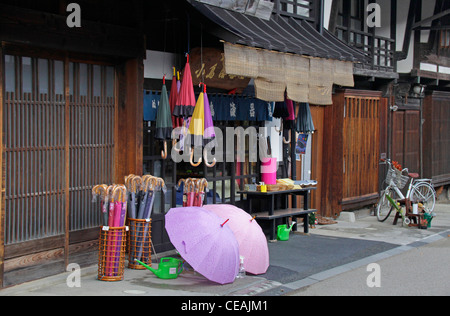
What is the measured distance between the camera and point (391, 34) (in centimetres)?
1880

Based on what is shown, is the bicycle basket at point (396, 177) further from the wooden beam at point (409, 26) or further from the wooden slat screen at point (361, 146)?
the wooden beam at point (409, 26)

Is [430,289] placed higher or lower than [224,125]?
lower

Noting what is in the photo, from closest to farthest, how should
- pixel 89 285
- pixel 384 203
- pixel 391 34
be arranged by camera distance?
pixel 89 285 → pixel 384 203 → pixel 391 34

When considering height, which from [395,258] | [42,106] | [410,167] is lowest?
[395,258]

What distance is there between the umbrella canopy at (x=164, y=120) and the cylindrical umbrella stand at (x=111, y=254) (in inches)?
73.3

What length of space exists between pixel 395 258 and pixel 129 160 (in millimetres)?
5294

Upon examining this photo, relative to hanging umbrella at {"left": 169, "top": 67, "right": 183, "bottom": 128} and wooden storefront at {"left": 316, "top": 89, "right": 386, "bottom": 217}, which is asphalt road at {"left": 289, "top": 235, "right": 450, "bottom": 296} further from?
wooden storefront at {"left": 316, "top": 89, "right": 386, "bottom": 217}

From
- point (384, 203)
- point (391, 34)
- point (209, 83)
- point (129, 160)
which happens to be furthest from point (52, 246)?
point (391, 34)

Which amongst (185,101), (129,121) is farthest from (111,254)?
(185,101)

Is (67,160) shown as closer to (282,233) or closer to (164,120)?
(164,120)

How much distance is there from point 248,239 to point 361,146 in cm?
810

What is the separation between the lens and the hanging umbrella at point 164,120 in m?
10.1

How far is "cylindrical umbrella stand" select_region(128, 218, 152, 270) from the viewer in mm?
9602
